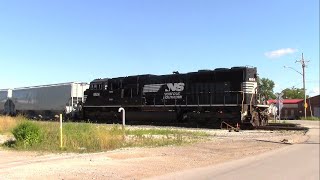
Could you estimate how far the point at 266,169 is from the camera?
35.9 ft

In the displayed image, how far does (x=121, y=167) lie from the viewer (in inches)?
439

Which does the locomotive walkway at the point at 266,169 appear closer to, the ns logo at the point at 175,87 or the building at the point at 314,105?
the ns logo at the point at 175,87

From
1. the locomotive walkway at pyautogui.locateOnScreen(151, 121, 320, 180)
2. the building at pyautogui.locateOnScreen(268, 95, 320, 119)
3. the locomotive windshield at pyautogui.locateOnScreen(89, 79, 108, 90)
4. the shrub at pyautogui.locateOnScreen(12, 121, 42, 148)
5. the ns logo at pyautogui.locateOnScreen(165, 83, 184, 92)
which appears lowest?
the locomotive walkway at pyautogui.locateOnScreen(151, 121, 320, 180)

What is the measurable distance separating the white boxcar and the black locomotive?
4211mm

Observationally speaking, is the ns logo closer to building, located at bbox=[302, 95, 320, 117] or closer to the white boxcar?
the white boxcar

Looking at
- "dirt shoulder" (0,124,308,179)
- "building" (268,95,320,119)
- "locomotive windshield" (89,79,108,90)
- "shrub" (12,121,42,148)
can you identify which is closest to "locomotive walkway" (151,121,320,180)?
"dirt shoulder" (0,124,308,179)

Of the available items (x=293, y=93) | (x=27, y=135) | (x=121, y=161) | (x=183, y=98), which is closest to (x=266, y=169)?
(x=121, y=161)

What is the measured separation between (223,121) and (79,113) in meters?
17.7

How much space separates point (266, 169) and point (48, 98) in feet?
126

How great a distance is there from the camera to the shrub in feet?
52.7

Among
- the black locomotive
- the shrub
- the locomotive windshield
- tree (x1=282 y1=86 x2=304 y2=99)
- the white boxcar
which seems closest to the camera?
the shrub

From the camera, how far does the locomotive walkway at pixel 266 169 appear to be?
9.86 meters

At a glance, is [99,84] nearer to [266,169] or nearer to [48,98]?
[48,98]

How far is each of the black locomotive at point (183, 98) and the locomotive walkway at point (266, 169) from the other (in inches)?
556
